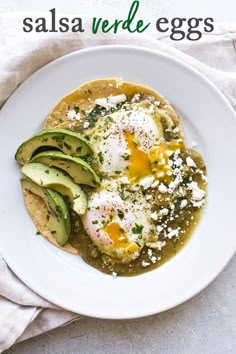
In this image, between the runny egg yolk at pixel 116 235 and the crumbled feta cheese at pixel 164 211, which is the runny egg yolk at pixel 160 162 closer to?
the crumbled feta cheese at pixel 164 211

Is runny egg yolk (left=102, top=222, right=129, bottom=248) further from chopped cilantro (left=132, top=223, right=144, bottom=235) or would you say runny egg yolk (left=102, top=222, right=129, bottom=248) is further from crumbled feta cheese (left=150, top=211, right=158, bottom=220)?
crumbled feta cheese (left=150, top=211, right=158, bottom=220)

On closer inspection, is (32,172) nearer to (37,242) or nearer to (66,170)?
(66,170)

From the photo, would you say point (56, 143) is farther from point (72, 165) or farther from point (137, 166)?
point (137, 166)

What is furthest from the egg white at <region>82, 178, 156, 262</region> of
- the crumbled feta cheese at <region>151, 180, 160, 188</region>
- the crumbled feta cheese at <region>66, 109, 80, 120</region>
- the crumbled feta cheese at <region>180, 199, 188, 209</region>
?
the crumbled feta cheese at <region>66, 109, 80, 120</region>

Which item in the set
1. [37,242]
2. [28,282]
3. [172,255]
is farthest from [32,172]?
[172,255]

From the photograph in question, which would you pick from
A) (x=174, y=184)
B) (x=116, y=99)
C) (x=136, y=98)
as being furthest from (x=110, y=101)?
(x=174, y=184)

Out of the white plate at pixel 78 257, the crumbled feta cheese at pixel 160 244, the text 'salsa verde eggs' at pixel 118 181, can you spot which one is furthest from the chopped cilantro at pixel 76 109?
the crumbled feta cheese at pixel 160 244
